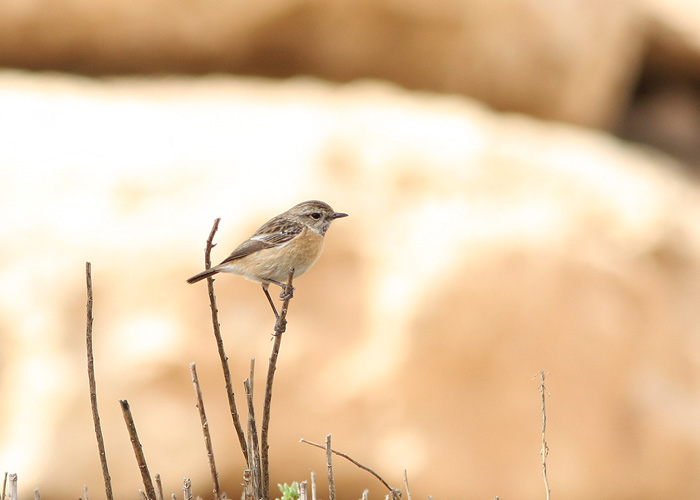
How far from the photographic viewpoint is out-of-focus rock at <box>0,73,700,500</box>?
8898 mm

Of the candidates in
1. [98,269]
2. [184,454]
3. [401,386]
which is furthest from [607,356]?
[98,269]

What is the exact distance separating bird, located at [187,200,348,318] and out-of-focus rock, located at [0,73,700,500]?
5122 millimetres

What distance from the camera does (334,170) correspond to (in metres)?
9.66

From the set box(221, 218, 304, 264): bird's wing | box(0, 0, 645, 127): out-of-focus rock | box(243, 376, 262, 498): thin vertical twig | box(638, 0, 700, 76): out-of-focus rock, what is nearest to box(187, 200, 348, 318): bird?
box(221, 218, 304, 264): bird's wing

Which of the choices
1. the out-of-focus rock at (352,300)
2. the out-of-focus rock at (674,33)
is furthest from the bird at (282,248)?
the out-of-focus rock at (674,33)

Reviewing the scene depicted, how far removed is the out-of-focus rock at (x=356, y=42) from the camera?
1019cm

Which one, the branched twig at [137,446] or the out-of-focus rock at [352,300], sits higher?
the out-of-focus rock at [352,300]

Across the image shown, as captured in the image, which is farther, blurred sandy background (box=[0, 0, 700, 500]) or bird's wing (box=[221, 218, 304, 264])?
blurred sandy background (box=[0, 0, 700, 500])

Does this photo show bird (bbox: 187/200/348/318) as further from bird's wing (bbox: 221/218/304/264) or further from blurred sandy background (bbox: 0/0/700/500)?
blurred sandy background (bbox: 0/0/700/500)

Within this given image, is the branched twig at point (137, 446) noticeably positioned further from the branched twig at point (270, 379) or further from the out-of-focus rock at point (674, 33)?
the out-of-focus rock at point (674, 33)

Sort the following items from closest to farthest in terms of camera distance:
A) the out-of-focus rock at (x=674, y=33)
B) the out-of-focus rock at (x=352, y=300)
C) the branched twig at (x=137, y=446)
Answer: the branched twig at (x=137, y=446) < the out-of-focus rock at (x=352, y=300) < the out-of-focus rock at (x=674, y=33)

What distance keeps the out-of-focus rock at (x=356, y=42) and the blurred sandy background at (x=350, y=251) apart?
0.10ft

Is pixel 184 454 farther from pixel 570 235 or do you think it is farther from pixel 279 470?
pixel 570 235

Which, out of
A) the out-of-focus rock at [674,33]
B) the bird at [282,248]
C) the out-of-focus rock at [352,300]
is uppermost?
the out-of-focus rock at [674,33]
